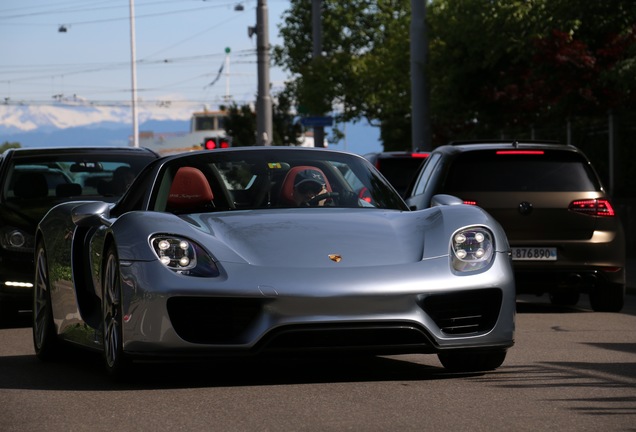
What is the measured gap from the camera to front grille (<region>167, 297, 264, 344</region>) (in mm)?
8086

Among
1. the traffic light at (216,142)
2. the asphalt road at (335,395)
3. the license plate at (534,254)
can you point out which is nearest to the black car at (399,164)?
the license plate at (534,254)

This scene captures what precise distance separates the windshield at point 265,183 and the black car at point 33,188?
13.6 feet

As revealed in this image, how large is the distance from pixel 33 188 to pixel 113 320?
18.2 feet

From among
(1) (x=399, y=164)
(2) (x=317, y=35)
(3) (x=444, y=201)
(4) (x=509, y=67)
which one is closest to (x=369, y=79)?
(2) (x=317, y=35)

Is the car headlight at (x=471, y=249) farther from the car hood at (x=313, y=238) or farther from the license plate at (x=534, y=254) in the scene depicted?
the license plate at (x=534, y=254)

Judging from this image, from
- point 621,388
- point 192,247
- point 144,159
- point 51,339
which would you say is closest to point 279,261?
point 192,247

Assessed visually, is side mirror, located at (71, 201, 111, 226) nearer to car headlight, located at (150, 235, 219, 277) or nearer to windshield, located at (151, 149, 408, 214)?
windshield, located at (151, 149, 408, 214)

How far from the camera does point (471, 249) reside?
27.9 ft

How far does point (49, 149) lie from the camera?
1470 centimetres

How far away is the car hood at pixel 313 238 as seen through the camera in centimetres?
820

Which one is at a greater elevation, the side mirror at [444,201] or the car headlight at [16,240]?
the side mirror at [444,201]

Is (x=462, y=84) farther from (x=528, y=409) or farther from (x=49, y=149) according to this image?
(x=528, y=409)

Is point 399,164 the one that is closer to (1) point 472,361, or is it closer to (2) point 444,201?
(2) point 444,201

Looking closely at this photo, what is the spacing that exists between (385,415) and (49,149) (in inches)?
323
